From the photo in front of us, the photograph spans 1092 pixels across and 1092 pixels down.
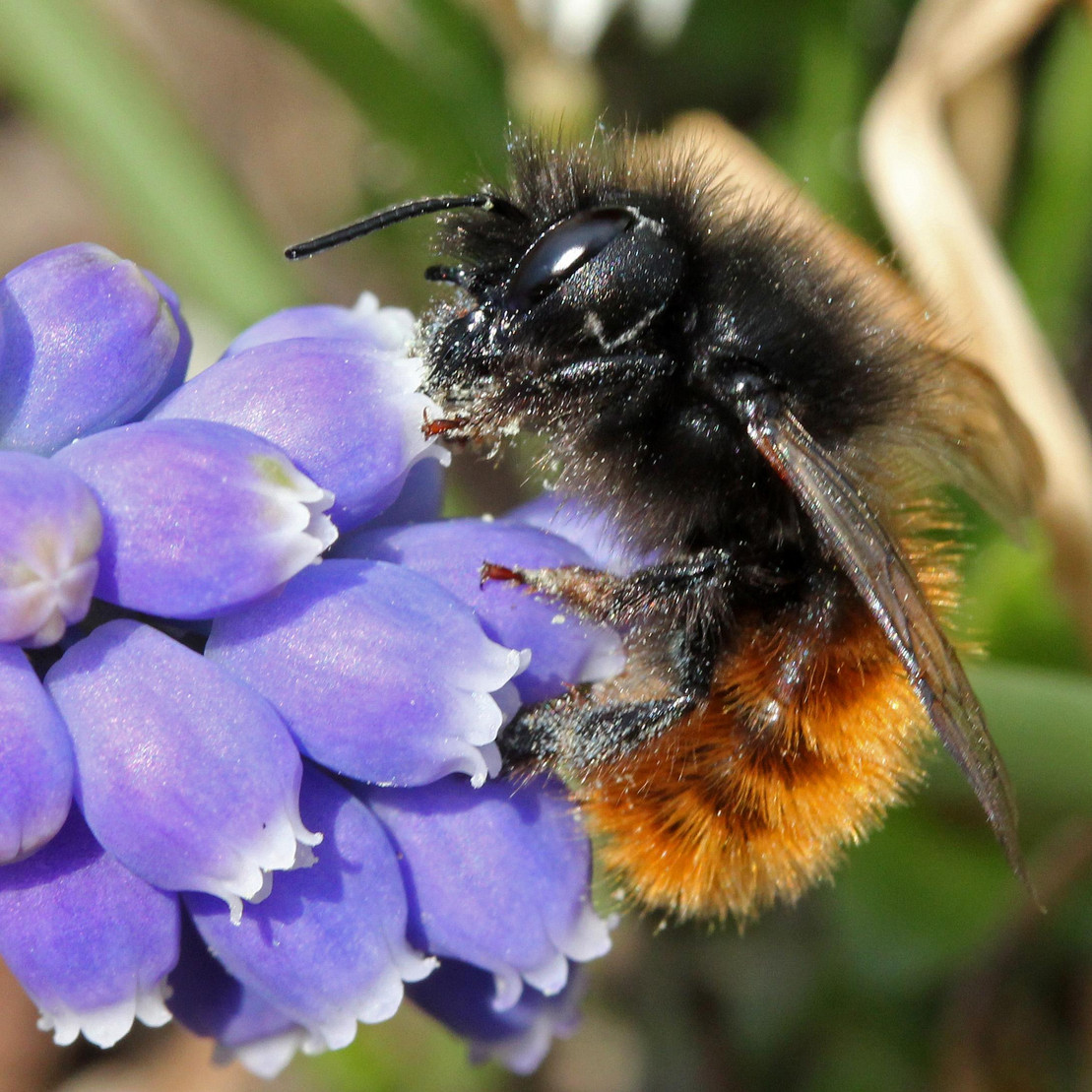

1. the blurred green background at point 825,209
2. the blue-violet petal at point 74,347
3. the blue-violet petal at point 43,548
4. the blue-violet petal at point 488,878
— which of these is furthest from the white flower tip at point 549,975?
the blurred green background at point 825,209

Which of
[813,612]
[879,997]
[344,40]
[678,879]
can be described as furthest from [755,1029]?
[344,40]

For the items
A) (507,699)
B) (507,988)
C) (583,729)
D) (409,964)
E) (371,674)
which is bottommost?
(507,988)

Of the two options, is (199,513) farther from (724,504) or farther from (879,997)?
(879,997)

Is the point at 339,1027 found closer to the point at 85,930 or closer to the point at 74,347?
the point at 85,930

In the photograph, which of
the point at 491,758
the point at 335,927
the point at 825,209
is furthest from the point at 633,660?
the point at 825,209

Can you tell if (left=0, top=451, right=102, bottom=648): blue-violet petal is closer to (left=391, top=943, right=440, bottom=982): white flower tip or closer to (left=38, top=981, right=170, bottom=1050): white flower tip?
(left=38, top=981, right=170, bottom=1050): white flower tip

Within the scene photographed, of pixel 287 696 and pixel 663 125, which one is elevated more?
pixel 287 696

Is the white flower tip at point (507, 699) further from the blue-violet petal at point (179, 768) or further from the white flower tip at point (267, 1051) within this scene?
the white flower tip at point (267, 1051)
